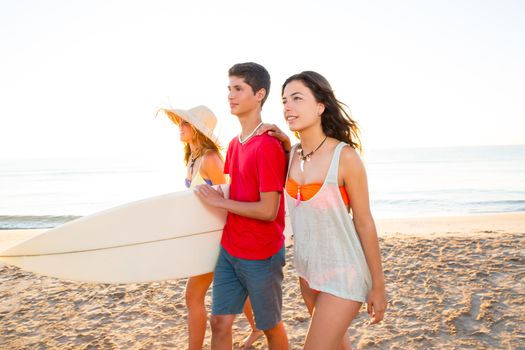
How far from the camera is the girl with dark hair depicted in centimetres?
150

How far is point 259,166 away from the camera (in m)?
1.73

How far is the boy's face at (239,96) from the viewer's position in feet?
6.20

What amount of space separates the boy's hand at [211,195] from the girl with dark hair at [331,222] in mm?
371

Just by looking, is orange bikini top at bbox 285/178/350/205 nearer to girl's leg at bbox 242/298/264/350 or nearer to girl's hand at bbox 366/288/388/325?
girl's hand at bbox 366/288/388/325

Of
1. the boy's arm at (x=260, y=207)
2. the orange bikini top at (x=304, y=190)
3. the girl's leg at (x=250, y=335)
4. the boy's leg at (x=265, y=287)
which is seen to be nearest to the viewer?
the orange bikini top at (x=304, y=190)

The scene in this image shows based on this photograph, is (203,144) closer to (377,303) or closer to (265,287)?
(265,287)

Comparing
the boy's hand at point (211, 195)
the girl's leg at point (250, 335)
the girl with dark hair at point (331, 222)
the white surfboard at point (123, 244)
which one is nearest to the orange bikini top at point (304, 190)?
the girl with dark hair at point (331, 222)

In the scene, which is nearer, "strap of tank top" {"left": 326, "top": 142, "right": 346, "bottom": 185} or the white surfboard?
"strap of tank top" {"left": 326, "top": 142, "right": 346, "bottom": 185}

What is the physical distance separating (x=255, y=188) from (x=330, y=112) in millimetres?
477

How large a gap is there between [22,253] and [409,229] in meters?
7.40

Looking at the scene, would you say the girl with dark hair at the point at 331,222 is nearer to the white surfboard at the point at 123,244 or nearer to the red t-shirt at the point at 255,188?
the red t-shirt at the point at 255,188

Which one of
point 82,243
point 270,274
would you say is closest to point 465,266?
point 270,274

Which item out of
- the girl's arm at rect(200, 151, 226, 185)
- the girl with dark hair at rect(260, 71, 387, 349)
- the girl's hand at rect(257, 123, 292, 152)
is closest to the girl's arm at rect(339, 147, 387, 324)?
the girl with dark hair at rect(260, 71, 387, 349)

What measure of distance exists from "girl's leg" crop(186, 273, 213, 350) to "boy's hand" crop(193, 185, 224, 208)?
19.4 inches
